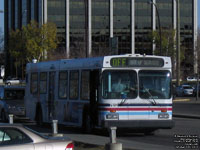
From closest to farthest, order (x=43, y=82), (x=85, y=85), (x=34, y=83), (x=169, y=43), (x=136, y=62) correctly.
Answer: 1. (x=136, y=62)
2. (x=85, y=85)
3. (x=43, y=82)
4. (x=34, y=83)
5. (x=169, y=43)

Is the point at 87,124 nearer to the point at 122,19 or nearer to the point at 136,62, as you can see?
the point at 136,62

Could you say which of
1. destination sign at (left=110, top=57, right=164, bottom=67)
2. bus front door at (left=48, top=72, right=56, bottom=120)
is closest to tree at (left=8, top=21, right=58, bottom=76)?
bus front door at (left=48, top=72, right=56, bottom=120)

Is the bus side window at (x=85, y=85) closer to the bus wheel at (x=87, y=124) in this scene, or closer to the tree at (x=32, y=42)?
the bus wheel at (x=87, y=124)

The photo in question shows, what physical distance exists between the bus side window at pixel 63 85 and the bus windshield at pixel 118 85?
334 cm

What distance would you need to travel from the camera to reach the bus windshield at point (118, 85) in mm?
18938

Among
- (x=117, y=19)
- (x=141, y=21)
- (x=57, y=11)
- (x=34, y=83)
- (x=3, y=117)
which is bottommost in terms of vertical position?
(x=3, y=117)

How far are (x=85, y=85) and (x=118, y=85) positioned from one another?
1794mm

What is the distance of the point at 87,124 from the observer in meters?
20.2

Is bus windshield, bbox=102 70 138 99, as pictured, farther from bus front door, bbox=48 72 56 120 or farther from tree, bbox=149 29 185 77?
tree, bbox=149 29 185 77

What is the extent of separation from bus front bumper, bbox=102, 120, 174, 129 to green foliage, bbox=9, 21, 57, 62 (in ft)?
164

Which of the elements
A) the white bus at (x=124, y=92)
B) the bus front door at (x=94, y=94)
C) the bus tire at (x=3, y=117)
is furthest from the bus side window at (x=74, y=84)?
the bus tire at (x=3, y=117)

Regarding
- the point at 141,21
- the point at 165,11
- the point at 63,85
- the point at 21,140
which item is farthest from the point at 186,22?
the point at 21,140

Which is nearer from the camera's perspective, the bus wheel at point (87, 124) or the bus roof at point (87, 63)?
the bus roof at point (87, 63)

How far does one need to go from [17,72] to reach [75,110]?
307 feet
